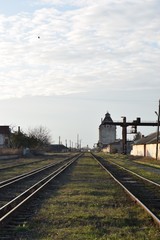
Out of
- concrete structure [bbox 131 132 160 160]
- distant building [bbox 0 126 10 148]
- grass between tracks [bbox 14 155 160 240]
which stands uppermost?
distant building [bbox 0 126 10 148]

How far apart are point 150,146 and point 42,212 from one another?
63530 mm

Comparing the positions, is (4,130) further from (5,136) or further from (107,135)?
(107,135)

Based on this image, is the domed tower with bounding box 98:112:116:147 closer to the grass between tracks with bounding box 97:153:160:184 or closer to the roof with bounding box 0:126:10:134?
the roof with bounding box 0:126:10:134

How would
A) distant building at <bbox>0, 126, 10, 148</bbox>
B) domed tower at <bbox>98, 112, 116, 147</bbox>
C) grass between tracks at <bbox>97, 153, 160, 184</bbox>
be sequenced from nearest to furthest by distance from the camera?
1. grass between tracks at <bbox>97, 153, 160, 184</bbox>
2. distant building at <bbox>0, 126, 10, 148</bbox>
3. domed tower at <bbox>98, 112, 116, 147</bbox>

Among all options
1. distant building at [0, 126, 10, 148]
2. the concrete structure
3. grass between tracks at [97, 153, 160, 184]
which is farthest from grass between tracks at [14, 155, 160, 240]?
distant building at [0, 126, 10, 148]

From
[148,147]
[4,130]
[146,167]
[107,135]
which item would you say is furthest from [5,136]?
[107,135]

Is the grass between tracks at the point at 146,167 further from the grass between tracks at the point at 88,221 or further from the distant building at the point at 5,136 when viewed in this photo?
the distant building at the point at 5,136

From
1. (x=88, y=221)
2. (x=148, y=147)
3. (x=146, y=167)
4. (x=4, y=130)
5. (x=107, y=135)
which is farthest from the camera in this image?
(x=107, y=135)

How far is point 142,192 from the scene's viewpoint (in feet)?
57.2

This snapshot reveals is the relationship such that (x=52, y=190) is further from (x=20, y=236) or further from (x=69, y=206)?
(x=20, y=236)

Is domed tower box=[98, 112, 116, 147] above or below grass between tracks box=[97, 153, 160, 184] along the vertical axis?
above

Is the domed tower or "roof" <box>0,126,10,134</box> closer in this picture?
"roof" <box>0,126,10,134</box>

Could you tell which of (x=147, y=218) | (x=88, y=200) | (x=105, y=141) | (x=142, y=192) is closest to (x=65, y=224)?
(x=147, y=218)

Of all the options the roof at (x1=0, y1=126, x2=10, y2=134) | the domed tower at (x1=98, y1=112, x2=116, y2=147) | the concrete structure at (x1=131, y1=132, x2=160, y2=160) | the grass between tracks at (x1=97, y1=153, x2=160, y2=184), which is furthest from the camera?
the domed tower at (x1=98, y1=112, x2=116, y2=147)
